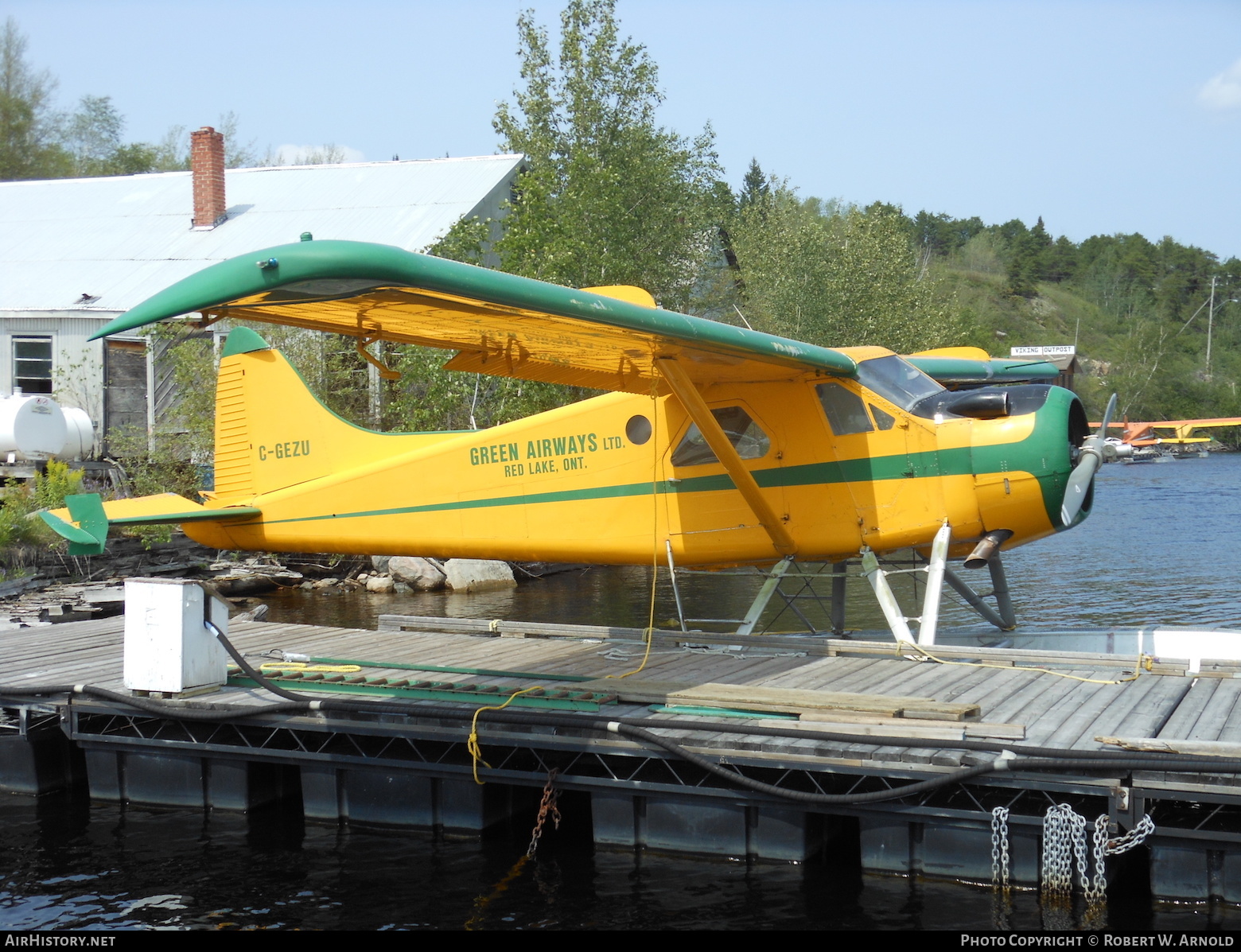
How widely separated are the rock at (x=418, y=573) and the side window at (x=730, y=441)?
36.1 feet

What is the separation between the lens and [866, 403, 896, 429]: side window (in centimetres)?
828

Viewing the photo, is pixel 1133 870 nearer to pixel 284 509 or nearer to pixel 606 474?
pixel 606 474

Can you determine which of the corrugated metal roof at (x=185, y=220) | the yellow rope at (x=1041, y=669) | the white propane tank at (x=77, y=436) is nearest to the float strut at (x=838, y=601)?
the yellow rope at (x=1041, y=669)

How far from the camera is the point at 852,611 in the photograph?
1555 centimetres

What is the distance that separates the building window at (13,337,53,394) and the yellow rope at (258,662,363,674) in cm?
1770

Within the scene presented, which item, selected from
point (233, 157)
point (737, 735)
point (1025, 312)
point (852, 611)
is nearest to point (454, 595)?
point (852, 611)

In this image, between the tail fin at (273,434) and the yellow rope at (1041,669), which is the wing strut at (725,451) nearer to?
the yellow rope at (1041,669)

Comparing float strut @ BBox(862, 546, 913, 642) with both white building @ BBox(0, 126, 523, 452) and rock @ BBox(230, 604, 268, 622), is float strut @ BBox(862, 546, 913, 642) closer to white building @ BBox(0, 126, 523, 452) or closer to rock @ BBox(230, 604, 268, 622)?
rock @ BBox(230, 604, 268, 622)

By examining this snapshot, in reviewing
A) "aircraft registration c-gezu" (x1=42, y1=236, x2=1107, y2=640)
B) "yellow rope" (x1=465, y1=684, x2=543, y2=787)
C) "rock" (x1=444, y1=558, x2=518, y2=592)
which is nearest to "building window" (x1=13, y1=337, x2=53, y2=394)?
"rock" (x1=444, y1=558, x2=518, y2=592)

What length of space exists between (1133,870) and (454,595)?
1383 cm

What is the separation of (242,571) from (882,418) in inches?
555

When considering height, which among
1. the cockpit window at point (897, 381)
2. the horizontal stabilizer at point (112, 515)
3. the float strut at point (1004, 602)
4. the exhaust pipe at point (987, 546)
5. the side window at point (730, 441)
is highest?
the cockpit window at point (897, 381)

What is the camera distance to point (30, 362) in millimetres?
23422

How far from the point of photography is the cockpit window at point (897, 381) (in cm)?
843
